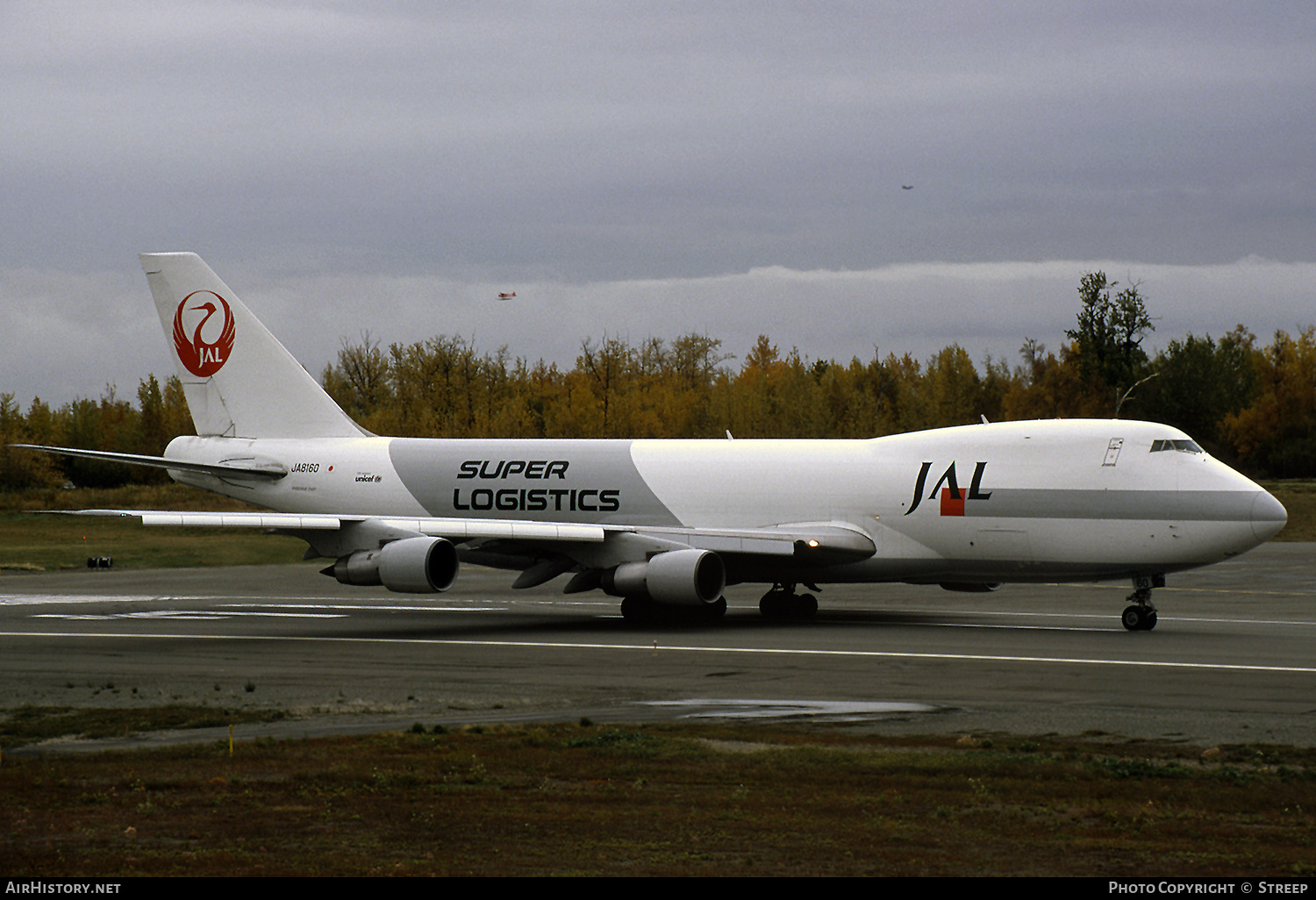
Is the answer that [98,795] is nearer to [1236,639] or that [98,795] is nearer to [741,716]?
[741,716]

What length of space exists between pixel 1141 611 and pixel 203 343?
23.7 meters

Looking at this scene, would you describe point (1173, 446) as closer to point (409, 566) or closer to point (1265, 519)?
point (1265, 519)

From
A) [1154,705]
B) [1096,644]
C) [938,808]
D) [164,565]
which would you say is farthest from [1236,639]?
[164,565]

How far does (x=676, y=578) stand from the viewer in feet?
92.7

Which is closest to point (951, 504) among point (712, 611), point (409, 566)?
point (712, 611)

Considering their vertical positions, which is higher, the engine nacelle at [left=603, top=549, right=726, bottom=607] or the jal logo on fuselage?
the jal logo on fuselage

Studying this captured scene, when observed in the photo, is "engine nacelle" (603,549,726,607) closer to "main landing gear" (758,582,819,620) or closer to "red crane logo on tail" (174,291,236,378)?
"main landing gear" (758,582,819,620)

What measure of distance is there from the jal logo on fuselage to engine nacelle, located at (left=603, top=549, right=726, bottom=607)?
4145 millimetres

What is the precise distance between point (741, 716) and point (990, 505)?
43.5ft

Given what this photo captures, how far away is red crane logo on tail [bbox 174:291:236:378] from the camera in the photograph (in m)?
37.3

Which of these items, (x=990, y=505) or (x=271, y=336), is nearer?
(x=990, y=505)

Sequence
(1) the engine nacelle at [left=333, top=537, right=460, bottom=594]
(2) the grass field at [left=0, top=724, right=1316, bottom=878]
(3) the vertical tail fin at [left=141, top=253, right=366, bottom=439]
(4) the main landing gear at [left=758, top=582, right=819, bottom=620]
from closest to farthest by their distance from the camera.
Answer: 1. (2) the grass field at [left=0, top=724, right=1316, bottom=878]
2. (1) the engine nacelle at [left=333, top=537, right=460, bottom=594]
3. (4) the main landing gear at [left=758, top=582, right=819, bottom=620]
4. (3) the vertical tail fin at [left=141, top=253, right=366, bottom=439]

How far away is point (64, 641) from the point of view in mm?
26844

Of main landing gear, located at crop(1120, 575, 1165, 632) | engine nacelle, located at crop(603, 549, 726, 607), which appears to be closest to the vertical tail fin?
engine nacelle, located at crop(603, 549, 726, 607)
